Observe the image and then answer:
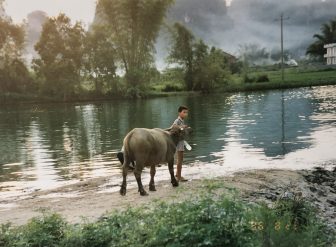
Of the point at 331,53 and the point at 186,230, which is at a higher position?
the point at 331,53

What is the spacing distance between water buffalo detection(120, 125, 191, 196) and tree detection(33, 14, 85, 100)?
220ft

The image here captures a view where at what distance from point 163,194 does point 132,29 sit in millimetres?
70435

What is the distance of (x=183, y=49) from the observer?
89188 mm

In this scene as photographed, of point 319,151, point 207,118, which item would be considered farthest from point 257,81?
point 319,151

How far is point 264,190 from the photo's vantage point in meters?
12.9

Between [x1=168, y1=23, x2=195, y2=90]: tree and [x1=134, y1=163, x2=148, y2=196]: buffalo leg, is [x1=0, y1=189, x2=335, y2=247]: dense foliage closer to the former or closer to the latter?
[x1=134, y1=163, x2=148, y2=196]: buffalo leg

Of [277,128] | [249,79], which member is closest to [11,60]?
[249,79]

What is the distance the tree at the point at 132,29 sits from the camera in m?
79.4

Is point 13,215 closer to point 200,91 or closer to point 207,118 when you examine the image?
point 207,118

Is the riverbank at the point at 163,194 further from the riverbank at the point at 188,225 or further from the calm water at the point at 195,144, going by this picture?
the calm water at the point at 195,144

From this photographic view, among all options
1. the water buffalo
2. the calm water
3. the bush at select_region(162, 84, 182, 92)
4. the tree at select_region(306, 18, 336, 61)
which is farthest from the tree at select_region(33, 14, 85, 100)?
the tree at select_region(306, 18, 336, 61)

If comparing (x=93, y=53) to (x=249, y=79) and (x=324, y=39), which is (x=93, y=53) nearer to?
(x=249, y=79)

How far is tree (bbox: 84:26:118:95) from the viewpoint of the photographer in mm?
79812

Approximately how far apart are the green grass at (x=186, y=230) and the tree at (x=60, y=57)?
235 feet
